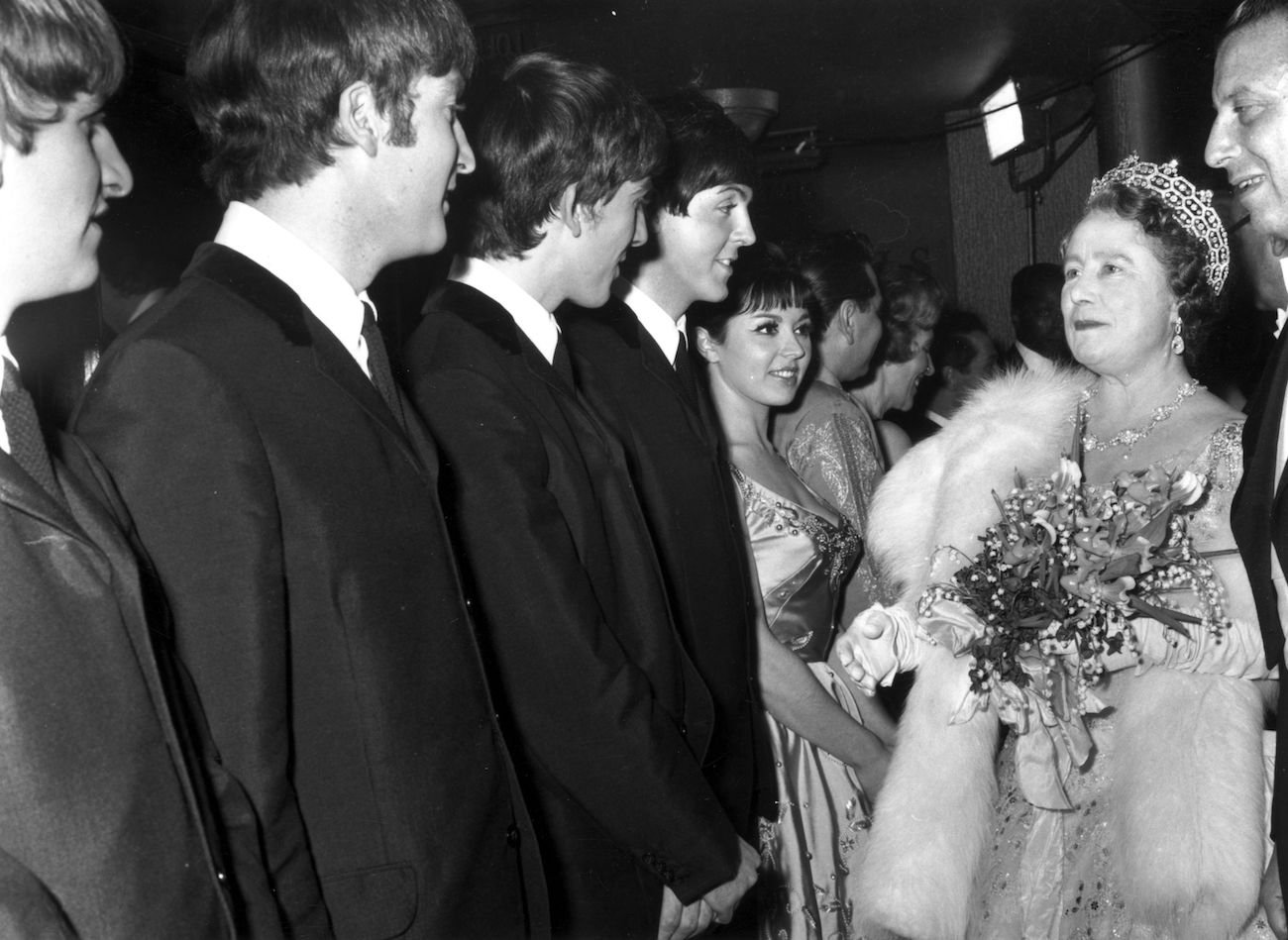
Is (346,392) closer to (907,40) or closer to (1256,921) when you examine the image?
(1256,921)

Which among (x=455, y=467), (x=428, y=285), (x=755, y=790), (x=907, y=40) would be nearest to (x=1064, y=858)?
(x=755, y=790)

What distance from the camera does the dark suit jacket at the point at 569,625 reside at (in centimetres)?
197

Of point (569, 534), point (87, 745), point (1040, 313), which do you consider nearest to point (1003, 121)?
point (1040, 313)

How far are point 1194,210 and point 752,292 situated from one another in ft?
3.77

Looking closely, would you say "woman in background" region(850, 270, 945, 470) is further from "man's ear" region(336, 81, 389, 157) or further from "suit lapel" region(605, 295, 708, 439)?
"man's ear" region(336, 81, 389, 157)

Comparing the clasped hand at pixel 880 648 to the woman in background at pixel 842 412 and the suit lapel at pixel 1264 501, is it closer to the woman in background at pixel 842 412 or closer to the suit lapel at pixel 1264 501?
the woman in background at pixel 842 412

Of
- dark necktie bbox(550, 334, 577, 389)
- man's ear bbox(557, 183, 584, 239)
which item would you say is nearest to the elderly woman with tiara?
dark necktie bbox(550, 334, 577, 389)

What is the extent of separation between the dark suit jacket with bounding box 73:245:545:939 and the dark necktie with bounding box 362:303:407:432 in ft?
0.23

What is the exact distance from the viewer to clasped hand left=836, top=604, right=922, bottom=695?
2.99 meters

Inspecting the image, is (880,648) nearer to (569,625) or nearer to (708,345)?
(708,345)

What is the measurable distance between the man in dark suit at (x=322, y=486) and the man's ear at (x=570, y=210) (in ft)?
1.49

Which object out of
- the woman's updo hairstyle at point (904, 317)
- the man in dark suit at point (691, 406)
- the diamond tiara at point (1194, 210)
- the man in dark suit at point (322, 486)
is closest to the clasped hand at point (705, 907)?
the man in dark suit at point (691, 406)

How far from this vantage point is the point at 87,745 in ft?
3.83

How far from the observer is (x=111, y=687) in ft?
3.94
